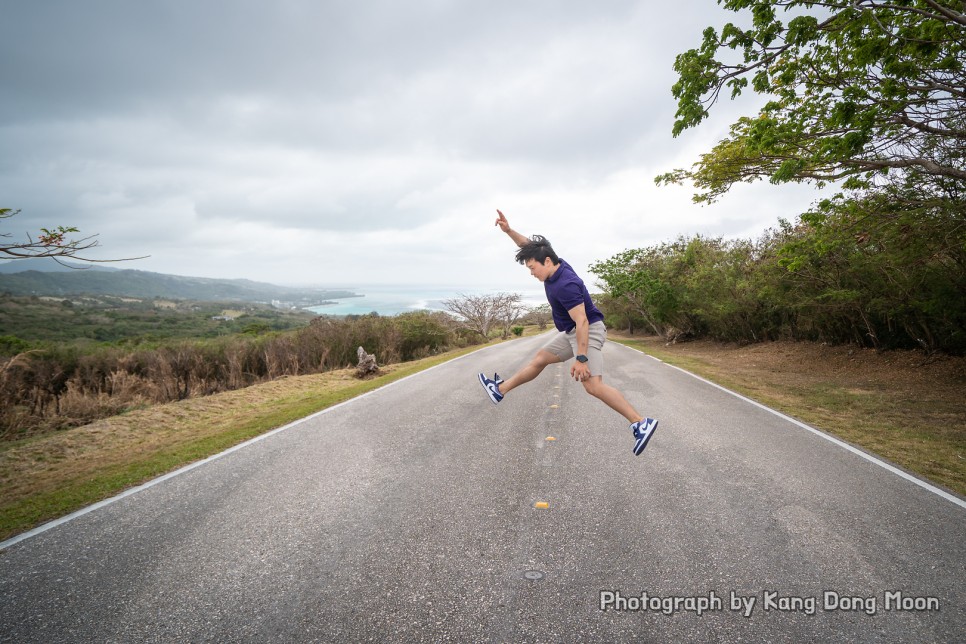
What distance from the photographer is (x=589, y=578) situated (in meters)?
2.40

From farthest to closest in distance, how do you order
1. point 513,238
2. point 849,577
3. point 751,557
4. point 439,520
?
point 513,238
point 439,520
point 751,557
point 849,577

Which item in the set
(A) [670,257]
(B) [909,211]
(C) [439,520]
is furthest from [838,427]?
(A) [670,257]

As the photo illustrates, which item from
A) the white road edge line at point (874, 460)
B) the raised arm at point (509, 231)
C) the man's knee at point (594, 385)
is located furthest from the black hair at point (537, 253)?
the white road edge line at point (874, 460)

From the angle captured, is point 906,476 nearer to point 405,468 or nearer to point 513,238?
point 513,238

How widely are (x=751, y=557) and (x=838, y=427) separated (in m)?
5.26

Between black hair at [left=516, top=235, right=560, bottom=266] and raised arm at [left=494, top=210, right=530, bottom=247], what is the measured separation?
54cm

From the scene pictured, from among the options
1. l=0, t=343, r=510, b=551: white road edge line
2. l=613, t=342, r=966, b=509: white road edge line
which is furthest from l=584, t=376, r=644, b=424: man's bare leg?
l=0, t=343, r=510, b=551: white road edge line

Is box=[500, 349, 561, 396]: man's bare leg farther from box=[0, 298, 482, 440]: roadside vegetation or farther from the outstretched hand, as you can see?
box=[0, 298, 482, 440]: roadside vegetation

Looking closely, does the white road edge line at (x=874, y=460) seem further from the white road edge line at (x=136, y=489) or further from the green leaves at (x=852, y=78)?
the white road edge line at (x=136, y=489)

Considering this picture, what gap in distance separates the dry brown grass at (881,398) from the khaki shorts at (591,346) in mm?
3770

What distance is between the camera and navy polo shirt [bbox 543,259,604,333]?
164 inches

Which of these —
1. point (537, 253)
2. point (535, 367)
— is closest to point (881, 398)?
point (535, 367)

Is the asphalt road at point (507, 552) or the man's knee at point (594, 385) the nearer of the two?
the asphalt road at point (507, 552)

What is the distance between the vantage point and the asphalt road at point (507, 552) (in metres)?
2.10
